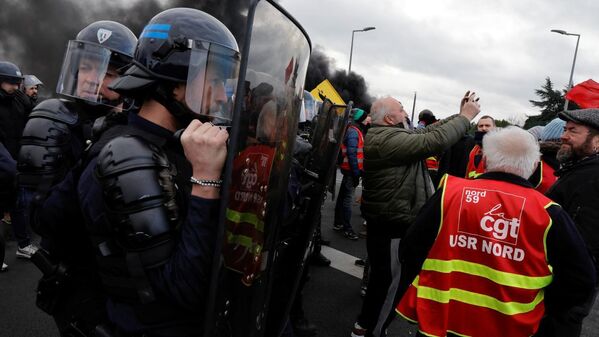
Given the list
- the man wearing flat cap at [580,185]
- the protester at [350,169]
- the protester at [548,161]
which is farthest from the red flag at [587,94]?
the protester at [350,169]

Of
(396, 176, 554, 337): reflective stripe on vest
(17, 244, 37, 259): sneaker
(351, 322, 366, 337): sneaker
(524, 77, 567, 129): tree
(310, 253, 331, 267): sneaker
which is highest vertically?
(524, 77, 567, 129): tree

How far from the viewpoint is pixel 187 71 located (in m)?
1.33

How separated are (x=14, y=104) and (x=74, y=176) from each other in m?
4.33

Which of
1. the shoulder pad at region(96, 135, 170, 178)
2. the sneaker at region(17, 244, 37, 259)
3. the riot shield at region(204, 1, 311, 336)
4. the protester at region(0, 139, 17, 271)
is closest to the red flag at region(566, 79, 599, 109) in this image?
the riot shield at region(204, 1, 311, 336)

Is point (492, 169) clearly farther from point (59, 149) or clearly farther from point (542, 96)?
point (542, 96)

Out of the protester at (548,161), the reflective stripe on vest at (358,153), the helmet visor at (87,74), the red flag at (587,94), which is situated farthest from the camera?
the reflective stripe on vest at (358,153)

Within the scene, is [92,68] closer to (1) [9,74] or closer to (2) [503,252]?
(2) [503,252]

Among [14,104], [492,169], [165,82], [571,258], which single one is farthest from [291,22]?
[14,104]

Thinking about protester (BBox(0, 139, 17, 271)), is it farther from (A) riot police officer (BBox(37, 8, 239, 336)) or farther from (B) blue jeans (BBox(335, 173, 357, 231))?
(B) blue jeans (BBox(335, 173, 357, 231))

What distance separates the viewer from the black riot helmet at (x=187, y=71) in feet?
4.26

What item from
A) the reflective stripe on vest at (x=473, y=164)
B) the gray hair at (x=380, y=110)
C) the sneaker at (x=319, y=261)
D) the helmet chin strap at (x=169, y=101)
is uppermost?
the gray hair at (x=380, y=110)

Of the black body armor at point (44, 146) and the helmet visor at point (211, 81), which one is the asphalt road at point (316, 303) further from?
the helmet visor at point (211, 81)

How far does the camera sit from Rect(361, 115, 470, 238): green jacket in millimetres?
2951

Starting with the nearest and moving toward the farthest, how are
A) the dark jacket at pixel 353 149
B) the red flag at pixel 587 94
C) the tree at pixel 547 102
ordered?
the red flag at pixel 587 94 < the dark jacket at pixel 353 149 < the tree at pixel 547 102
